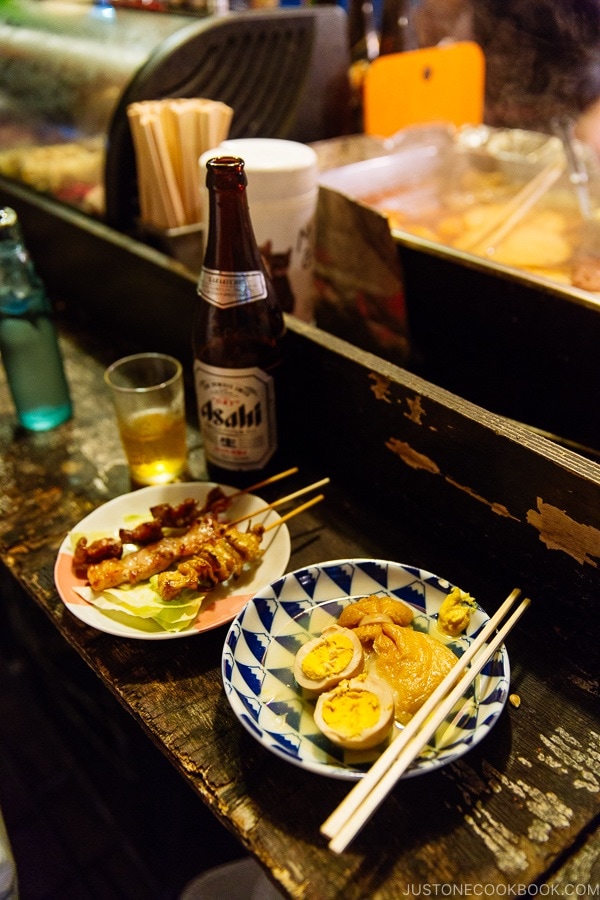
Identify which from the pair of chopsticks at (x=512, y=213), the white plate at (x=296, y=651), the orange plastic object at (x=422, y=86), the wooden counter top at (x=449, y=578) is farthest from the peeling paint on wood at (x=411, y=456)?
the orange plastic object at (x=422, y=86)

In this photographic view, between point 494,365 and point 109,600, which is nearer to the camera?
point 109,600

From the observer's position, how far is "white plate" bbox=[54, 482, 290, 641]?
107 centimetres

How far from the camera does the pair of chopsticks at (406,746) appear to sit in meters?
0.75

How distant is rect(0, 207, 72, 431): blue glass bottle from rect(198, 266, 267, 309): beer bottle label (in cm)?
50

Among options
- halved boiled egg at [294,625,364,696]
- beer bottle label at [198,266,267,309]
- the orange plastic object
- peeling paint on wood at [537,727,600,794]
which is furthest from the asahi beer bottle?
the orange plastic object

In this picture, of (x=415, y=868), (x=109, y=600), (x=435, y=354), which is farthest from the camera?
(x=435, y=354)

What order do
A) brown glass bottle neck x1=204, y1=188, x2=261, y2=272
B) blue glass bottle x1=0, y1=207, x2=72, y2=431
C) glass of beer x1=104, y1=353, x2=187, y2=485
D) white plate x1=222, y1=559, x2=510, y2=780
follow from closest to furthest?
white plate x1=222, y1=559, x2=510, y2=780 < brown glass bottle neck x1=204, y1=188, x2=261, y2=272 < glass of beer x1=104, y1=353, x2=187, y2=485 < blue glass bottle x1=0, y1=207, x2=72, y2=431

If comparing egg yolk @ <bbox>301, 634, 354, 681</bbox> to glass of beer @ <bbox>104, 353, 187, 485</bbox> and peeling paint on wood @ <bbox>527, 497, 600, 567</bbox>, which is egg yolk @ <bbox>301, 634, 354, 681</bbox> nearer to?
peeling paint on wood @ <bbox>527, 497, 600, 567</bbox>

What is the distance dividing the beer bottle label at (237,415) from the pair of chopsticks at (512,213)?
2.57 feet

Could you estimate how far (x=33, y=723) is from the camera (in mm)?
2246

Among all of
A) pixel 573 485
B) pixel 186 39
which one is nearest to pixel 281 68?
pixel 186 39

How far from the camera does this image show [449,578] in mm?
1192

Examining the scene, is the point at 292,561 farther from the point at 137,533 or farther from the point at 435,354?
the point at 435,354

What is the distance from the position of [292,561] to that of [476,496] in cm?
35
